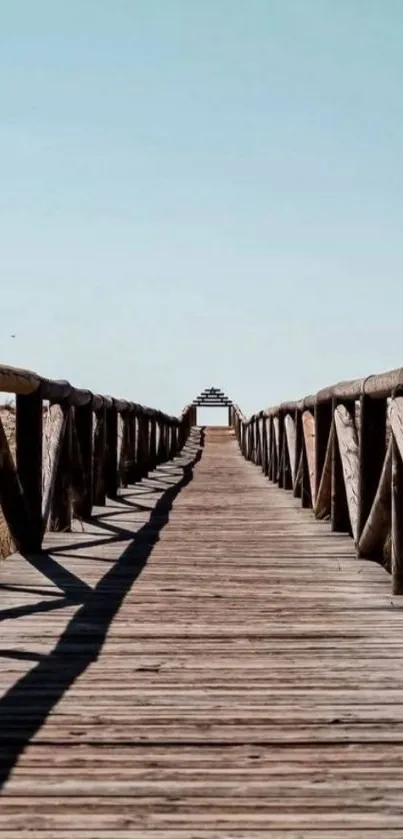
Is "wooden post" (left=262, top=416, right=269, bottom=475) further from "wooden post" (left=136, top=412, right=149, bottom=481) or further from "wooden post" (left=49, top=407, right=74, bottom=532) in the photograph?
"wooden post" (left=49, top=407, right=74, bottom=532)

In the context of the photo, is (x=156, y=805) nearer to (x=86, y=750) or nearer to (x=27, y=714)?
(x=86, y=750)

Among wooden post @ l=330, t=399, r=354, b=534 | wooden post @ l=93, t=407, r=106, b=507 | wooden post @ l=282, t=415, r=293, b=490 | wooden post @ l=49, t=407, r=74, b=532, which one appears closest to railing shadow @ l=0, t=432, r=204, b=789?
wooden post @ l=49, t=407, r=74, b=532

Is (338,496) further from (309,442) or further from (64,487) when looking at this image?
(64,487)

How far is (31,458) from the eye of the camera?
5.90m

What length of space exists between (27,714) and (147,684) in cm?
49

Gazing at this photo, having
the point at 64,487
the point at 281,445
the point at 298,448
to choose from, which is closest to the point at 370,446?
the point at 64,487

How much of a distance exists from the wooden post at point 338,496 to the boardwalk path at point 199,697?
0.95 metres

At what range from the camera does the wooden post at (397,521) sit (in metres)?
4.66

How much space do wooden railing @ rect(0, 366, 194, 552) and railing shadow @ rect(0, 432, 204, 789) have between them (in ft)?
1.25

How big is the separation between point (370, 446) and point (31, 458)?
7.15 ft

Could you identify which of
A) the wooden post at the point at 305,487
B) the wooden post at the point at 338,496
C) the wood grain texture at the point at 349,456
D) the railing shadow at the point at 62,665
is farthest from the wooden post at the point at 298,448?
the railing shadow at the point at 62,665

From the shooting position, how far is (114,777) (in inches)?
94.2

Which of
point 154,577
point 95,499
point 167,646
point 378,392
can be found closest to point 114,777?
point 167,646

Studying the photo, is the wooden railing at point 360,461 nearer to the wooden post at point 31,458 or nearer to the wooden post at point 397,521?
the wooden post at point 397,521
